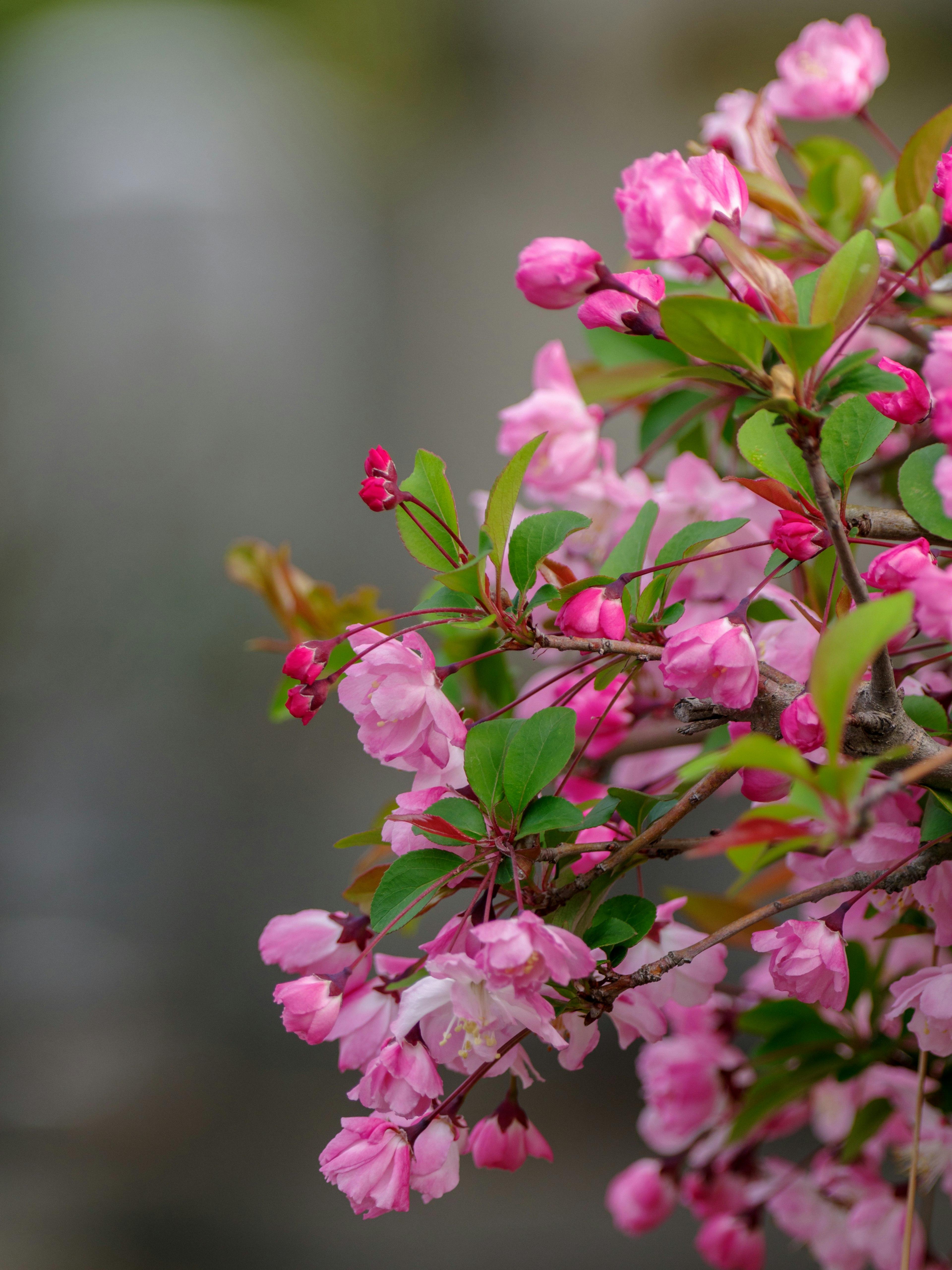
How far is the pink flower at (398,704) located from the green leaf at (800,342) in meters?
0.17

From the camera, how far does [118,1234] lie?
1.34 m

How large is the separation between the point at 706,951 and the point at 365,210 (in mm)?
1748

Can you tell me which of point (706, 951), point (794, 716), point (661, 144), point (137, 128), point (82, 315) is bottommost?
point (706, 951)

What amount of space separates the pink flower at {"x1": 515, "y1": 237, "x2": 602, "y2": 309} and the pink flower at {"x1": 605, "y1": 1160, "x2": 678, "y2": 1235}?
2.33ft

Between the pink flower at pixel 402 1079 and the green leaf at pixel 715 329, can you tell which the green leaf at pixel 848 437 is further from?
the pink flower at pixel 402 1079

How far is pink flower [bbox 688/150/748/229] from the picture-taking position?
0.33 m

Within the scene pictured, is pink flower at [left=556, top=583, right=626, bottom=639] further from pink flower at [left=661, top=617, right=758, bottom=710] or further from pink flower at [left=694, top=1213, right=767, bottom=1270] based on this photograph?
pink flower at [left=694, top=1213, right=767, bottom=1270]

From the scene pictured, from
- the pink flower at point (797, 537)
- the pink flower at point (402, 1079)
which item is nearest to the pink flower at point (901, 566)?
the pink flower at point (797, 537)

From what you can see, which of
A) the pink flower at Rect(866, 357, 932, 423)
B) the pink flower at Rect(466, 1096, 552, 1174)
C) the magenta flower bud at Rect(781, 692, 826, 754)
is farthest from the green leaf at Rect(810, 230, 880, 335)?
the pink flower at Rect(466, 1096, 552, 1174)

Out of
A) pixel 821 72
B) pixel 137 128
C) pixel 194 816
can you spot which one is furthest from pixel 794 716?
pixel 137 128

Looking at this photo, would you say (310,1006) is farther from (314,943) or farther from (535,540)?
(535,540)

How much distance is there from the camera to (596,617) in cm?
36

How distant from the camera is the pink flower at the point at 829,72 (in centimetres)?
65

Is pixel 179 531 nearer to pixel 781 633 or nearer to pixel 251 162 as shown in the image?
pixel 251 162
